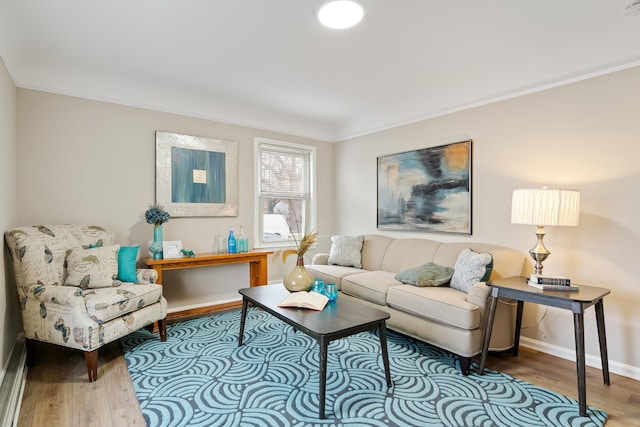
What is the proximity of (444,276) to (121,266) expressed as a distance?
2.87m

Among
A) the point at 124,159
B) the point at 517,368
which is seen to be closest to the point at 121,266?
the point at 124,159

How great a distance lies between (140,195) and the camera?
141 inches

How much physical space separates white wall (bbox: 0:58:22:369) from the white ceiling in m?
0.30

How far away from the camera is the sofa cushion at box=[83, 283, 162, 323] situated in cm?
237

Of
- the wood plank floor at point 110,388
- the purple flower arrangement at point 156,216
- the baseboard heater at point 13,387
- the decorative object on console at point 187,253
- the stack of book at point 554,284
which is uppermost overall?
the purple flower arrangement at point 156,216

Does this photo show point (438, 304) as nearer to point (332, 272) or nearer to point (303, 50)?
point (332, 272)

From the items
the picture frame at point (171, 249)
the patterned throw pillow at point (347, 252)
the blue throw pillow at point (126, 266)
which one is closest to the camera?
the blue throw pillow at point (126, 266)

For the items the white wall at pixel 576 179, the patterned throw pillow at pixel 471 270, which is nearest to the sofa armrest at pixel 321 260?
the white wall at pixel 576 179

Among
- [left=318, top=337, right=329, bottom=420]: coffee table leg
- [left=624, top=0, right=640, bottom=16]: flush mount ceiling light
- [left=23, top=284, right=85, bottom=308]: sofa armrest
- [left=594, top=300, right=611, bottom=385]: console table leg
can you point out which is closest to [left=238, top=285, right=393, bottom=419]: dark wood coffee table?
[left=318, top=337, right=329, bottom=420]: coffee table leg

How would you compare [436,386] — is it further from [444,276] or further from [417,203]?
[417,203]

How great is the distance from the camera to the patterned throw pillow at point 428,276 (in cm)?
302

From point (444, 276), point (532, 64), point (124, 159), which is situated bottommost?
point (444, 276)

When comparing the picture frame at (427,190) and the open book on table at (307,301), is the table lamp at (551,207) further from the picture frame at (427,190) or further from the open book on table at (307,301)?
the open book on table at (307,301)

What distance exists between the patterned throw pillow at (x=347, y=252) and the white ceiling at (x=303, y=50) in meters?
1.67
